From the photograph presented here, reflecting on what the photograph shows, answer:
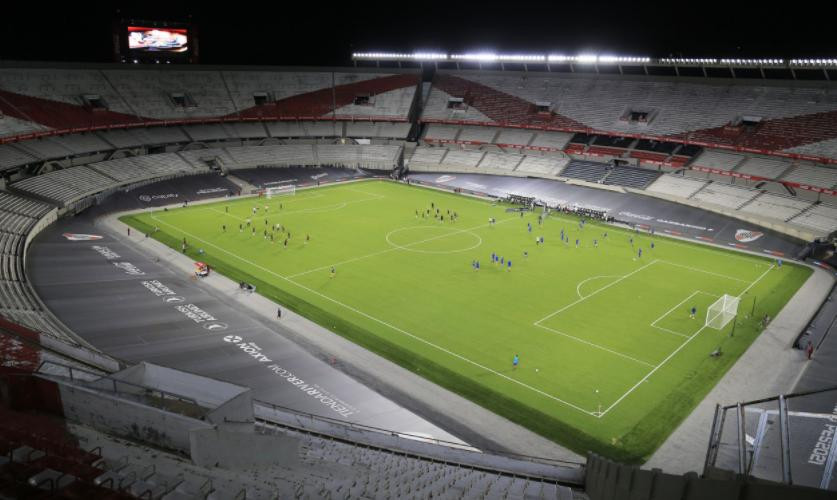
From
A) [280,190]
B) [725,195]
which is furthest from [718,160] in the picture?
[280,190]

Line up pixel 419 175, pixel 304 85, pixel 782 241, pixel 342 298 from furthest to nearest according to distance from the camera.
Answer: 1. pixel 304 85
2. pixel 419 175
3. pixel 782 241
4. pixel 342 298

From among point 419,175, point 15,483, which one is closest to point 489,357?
point 15,483

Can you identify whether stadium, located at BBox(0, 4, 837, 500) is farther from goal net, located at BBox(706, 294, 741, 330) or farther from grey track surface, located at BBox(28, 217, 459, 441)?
goal net, located at BBox(706, 294, 741, 330)

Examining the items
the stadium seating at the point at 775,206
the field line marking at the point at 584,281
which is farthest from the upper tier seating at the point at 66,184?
the stadium seating at the point at 775,206

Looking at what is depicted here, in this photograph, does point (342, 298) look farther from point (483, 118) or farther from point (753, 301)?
point (483, 118)

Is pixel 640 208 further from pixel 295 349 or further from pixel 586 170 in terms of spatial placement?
pixel 295 349

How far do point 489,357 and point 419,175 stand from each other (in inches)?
2090

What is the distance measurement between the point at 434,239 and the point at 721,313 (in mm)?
23248

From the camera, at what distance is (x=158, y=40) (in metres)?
71.6

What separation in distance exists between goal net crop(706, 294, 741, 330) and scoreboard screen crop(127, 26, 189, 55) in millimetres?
68747

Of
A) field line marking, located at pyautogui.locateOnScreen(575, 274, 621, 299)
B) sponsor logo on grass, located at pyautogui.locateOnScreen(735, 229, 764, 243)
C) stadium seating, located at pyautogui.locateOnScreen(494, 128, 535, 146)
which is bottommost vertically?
field line marking, located at pyautogui.locateOnScreen(575, 274, 621, 299)

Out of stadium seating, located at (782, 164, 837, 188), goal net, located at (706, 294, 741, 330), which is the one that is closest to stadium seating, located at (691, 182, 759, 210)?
stadium seating, located at (782, 164, 837, 188)

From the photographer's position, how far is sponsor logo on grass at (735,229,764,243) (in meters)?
51.1

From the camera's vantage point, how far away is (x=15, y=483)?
7223 millimetres
